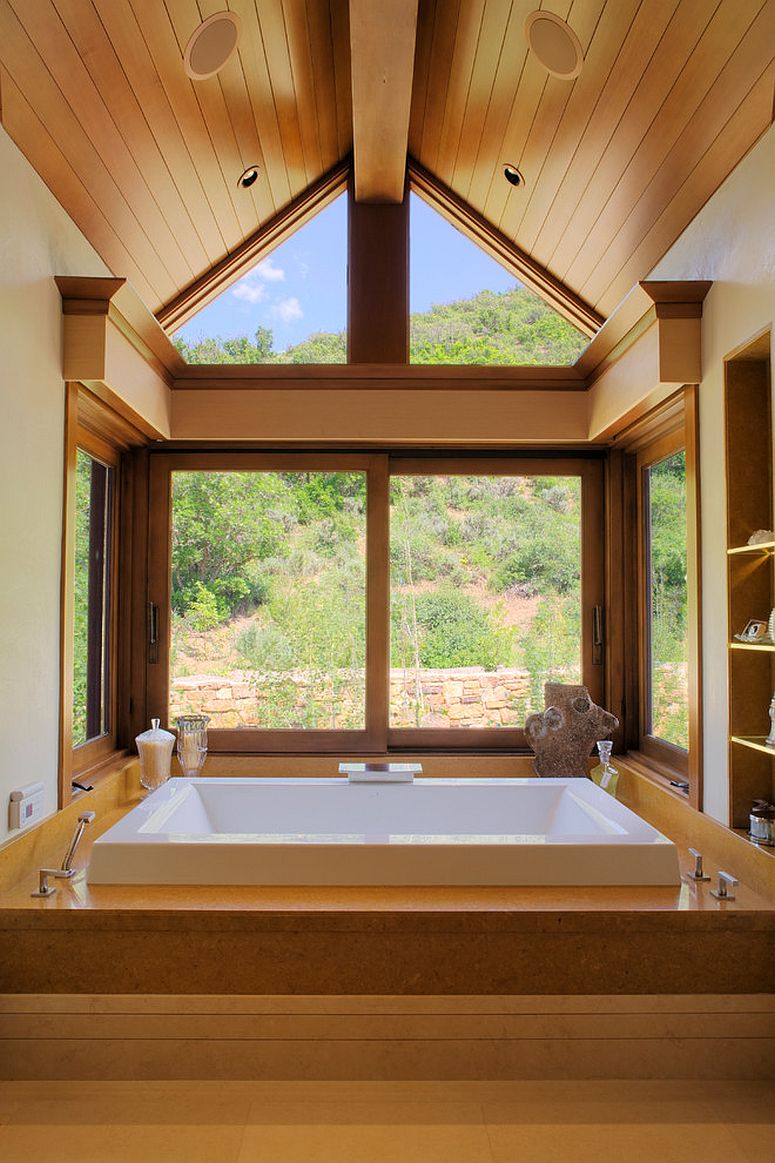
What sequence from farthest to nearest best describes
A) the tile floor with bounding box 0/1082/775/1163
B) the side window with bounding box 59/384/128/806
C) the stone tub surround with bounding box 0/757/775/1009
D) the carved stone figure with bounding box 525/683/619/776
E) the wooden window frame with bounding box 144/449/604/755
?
the wooden window frame with bounding box 144/449/604/755 < the carved stone figure with bounding box 525/683/619/776 < the side window with bounding box 59/384/128/806 < the stone tub surround with bounding box 0/757/775/1009 < the tile floor with bounding box 0/1082/775/1163

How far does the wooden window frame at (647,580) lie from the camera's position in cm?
249

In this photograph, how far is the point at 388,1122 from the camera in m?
1.88

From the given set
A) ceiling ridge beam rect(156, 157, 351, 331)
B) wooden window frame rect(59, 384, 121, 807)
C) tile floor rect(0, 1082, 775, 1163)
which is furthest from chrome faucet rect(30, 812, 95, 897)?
ceiling ridge beam rect(156, 157, 351, 331)

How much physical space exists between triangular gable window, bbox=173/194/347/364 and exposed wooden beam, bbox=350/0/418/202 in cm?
28

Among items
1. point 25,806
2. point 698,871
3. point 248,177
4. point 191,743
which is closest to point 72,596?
→ point 25,806

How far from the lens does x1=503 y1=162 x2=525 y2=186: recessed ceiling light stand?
2.98 meters

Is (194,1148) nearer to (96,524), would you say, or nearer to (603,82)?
(96,524)

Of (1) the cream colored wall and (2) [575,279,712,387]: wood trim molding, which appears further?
(2) [575,279,712,387]: wood trim molding

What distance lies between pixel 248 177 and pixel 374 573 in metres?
1.53

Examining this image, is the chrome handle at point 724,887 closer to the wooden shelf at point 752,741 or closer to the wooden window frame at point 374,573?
the wooden shelf at point 752,741

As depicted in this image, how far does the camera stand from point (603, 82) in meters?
2.38

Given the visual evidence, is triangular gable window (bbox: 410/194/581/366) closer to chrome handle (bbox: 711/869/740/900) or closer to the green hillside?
the green hillside

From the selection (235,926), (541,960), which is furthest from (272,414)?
(541,960)

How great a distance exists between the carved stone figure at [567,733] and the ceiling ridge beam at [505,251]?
4.90 ft
